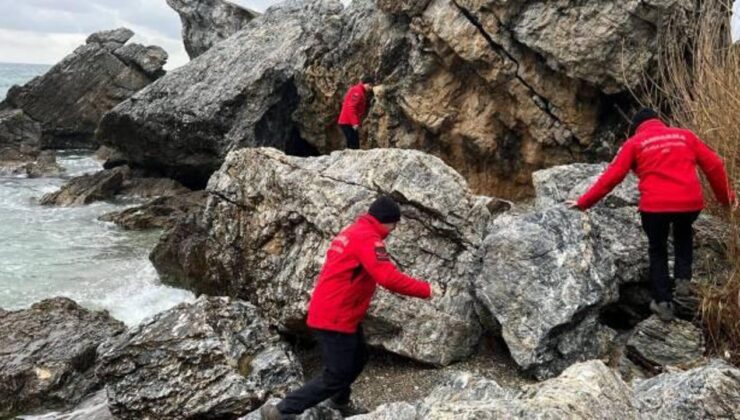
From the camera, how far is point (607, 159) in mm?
14805

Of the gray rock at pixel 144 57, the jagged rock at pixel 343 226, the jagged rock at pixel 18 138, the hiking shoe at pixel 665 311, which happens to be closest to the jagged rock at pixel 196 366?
the jagged rock at pixel 343 226

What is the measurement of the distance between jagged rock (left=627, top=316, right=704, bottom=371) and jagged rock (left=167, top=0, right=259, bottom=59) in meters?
28.6

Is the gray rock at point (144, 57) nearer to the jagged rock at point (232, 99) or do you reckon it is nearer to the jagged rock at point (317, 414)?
the jagged rock at point (232, 99)

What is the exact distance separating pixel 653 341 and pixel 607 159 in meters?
8.25

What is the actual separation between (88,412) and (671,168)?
24.1 ft

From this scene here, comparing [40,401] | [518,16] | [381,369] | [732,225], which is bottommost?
[40,401]

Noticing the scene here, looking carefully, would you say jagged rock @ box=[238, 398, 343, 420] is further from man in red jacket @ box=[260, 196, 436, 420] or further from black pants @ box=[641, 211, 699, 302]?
black pants @ box=[641, 211, 699, 302]

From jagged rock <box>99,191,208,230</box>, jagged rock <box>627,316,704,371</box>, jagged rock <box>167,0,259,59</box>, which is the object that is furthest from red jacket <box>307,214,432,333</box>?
jagged rock <box>167,0,259,59</box>

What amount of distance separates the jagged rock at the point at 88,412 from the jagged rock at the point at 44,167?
23009mm

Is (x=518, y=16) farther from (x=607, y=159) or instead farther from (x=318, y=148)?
(x=318, y=148)

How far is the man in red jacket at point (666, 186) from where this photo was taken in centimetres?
710

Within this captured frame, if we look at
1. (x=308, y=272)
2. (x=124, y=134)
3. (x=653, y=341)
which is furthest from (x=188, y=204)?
(x=653, y=341)

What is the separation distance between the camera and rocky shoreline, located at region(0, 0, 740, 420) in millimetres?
7133

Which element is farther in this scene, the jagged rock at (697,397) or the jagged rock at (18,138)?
the jagged rock at (18,138)
